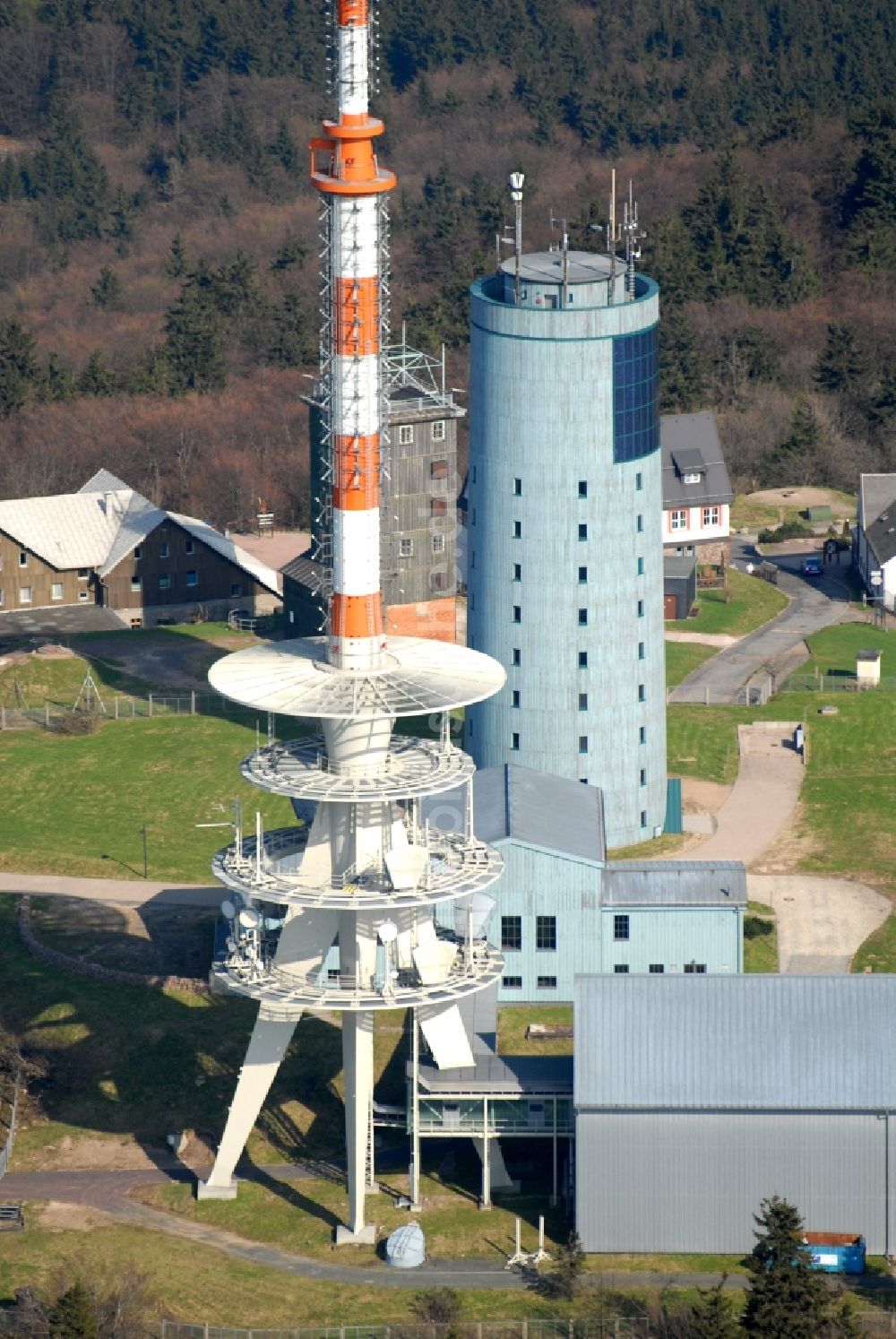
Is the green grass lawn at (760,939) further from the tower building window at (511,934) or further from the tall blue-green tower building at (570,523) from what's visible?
the tower building window at (511,934)

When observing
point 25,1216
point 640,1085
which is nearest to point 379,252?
point 640,1085

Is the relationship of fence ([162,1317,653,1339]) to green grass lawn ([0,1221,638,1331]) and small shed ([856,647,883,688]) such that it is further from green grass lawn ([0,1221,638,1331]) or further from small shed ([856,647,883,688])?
small shed ([856,647,883,688])

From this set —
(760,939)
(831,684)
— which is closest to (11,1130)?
(760,939)

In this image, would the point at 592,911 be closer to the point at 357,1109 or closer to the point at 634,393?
the point at 357,1109

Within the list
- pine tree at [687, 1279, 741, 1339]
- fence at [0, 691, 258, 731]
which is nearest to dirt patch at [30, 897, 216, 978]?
fence at [0, 691, 258, 731]

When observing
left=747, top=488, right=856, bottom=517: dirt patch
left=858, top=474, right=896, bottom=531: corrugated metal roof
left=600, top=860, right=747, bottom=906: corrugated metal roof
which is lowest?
left=747, top=488, right=856, bottom=517: dirt patch

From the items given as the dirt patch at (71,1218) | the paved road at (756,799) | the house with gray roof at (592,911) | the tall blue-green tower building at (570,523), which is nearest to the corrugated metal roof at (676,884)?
the house with gray roof at (592,911)
